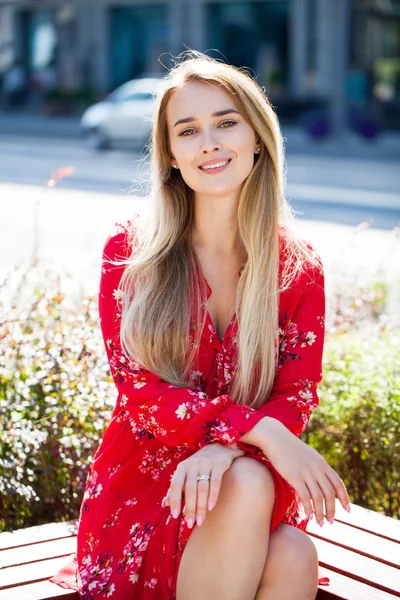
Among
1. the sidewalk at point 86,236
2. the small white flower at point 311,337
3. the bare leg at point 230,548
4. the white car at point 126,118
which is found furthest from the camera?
the white car at point 126,118

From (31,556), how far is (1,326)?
44.7 inches

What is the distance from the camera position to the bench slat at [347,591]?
2.47 metres

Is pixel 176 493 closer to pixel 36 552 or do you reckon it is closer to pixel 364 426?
pixel 36 552

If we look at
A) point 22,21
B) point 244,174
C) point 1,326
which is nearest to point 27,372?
point 1,326

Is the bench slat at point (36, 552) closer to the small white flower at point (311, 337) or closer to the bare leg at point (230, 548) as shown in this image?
the bare leg at point (230, 548)

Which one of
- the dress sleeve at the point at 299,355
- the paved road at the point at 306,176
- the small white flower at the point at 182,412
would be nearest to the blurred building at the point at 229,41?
the paved road at the point at 306,176

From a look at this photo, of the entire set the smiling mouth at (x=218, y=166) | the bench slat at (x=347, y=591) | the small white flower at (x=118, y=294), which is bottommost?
the bench slat at (x=347, y=591)

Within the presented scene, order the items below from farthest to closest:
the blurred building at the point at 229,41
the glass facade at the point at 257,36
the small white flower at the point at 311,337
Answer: the glass facade at the point at 257,36 → the blurred building at the point at 229,41 → the small white flower at the point at 311,337

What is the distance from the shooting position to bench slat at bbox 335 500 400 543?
9.33 feet

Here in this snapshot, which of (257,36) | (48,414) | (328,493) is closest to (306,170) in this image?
(257,36)

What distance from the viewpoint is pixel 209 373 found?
2.74 m

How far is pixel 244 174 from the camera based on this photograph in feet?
9.23

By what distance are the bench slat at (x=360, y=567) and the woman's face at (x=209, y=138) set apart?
1059 millimetres

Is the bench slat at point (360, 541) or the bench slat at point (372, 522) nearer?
the bench slat at point (360, 541)
